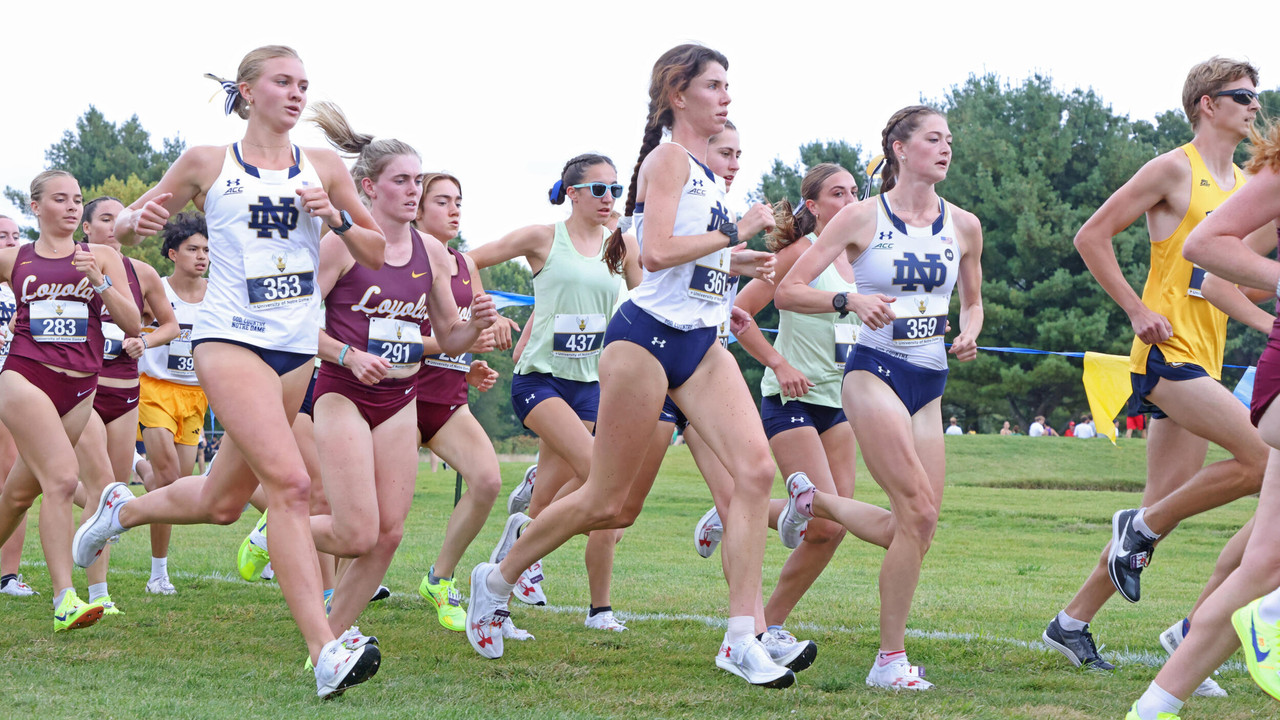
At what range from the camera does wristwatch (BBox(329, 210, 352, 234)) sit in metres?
5.05

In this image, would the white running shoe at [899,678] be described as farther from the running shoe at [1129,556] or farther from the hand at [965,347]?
the hand at [965,347]

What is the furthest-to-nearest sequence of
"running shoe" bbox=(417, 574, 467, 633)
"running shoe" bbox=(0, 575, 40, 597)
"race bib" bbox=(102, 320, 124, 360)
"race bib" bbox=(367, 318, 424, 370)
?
"race bib" bbox=(102, 320, 124, 360) < "running shoe" bbox=(0, 575, 40, 597) < "running shoe" bbox=(417, 574, 467, 633) < "race bib" bbox=(367, 318, 424, 370)

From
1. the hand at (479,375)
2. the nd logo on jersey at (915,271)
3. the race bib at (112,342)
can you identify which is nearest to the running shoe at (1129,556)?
the nd logo on jersey at (915,271)

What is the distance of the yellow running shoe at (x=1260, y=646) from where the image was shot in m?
3.31

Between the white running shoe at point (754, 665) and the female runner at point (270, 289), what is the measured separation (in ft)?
4.53

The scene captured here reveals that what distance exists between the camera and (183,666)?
17.6ft

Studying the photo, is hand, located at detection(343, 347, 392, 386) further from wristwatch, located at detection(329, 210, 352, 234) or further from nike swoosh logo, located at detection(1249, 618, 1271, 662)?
nike swoosh logo, located at detection(1249, 618, 1271, 662)

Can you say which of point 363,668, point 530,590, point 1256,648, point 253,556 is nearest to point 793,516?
point 363,668

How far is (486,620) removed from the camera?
576cm

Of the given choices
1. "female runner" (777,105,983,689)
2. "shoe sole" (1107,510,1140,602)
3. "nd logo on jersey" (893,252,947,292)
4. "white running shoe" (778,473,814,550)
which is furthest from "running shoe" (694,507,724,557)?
"shoe sole" (1107,510,1140,602)

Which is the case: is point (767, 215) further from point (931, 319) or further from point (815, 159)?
point (815, 159)

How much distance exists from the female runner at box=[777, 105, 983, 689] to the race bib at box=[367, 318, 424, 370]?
1744mm

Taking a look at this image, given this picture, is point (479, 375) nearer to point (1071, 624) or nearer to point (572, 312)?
point (572, 312)

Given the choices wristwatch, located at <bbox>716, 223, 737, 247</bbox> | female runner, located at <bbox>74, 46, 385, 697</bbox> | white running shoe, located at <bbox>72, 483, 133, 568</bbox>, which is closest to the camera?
female runner, located at <bbox>74, 46, 385, 697</bbox>
